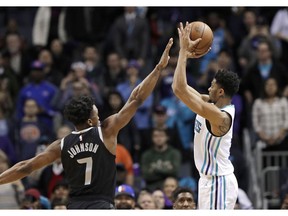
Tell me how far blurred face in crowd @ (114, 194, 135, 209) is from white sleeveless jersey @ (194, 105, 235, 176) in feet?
Result: 7.98

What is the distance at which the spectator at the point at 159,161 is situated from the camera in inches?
707

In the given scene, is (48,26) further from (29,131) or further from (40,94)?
(29,131)

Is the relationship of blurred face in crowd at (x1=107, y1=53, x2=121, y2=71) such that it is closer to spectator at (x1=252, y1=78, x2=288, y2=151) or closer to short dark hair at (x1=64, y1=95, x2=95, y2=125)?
Answer: spectator at (x1=252, y1=78, x2=288, y2=151)

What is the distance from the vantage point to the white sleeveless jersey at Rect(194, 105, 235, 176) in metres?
12.1

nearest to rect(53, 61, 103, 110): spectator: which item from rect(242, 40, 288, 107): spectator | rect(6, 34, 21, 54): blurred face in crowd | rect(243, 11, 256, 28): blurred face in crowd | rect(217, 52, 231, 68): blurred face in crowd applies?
rect(6, 34, 21, 54): blurred face in crowd

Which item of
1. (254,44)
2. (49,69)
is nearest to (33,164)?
(49,69)

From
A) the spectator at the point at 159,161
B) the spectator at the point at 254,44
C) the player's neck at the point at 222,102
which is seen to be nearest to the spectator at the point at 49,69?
the spectator at the point at 159,161

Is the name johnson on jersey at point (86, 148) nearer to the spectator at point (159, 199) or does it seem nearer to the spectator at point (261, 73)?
the spectator at point (159, 199)

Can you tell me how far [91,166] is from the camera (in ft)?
37.3

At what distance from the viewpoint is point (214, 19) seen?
2189 centimetres
